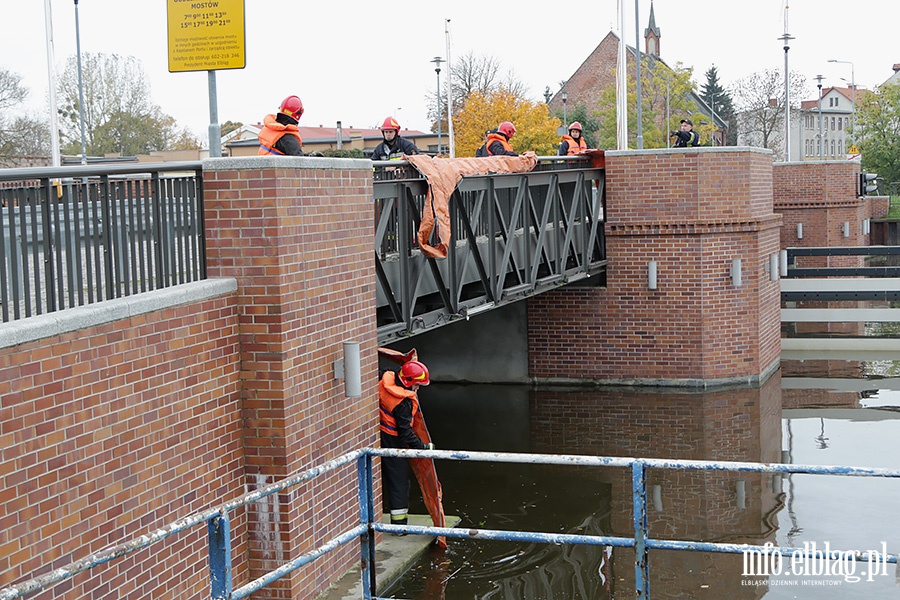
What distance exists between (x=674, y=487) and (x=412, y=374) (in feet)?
13.6

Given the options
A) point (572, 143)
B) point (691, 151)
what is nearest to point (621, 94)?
point (572, 143)

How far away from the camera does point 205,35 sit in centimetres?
792

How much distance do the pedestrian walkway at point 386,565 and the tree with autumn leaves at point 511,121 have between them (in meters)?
44.7

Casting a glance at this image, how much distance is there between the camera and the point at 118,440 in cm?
653

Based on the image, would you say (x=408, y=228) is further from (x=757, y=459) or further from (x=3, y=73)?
(x=3, y=73)

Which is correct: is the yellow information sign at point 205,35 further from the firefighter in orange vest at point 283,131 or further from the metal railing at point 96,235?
the firefighter in orange vest at point 283,131

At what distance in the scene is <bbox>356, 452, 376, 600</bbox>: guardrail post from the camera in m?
6.84

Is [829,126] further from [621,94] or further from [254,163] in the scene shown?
[254,163]

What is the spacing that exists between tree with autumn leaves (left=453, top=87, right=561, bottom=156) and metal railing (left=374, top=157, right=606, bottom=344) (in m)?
35.0

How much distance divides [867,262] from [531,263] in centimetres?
2817

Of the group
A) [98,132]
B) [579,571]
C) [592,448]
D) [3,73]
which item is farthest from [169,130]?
[579,571]

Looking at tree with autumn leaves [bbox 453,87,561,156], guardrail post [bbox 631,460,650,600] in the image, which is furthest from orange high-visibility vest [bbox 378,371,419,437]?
tree with autumn leaves [bbox 453,87,561,156]

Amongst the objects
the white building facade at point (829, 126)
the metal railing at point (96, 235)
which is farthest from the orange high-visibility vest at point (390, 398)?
the white building facade at point (829, 126)

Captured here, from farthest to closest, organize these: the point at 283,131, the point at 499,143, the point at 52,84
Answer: the point at 52,84
the point at 499,143
the point at 283,131
